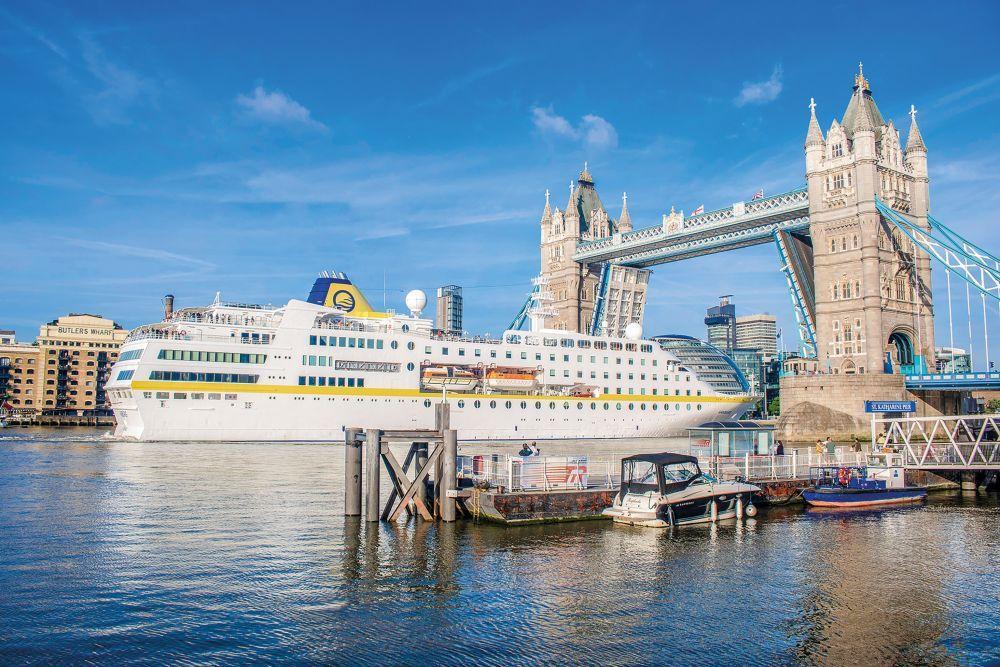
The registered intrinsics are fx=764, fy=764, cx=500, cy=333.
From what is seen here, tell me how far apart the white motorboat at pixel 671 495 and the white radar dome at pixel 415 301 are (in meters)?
41.5

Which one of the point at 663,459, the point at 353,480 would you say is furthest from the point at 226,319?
the point at 663,459

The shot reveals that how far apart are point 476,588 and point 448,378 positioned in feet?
151

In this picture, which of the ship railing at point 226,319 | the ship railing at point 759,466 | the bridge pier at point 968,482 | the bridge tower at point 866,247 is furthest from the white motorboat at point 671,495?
the bridge tower at point 866,247

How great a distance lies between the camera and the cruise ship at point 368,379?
53781mm

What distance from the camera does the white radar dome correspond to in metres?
66.8

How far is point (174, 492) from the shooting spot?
101 ft

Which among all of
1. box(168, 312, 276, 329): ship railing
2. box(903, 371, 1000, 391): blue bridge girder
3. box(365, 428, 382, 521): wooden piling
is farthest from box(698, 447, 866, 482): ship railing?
box(168, 312, 276, 329): ship railing

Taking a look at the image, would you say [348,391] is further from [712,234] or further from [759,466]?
[712,234]

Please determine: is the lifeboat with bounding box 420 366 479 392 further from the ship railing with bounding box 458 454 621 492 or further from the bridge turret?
the bridge turret

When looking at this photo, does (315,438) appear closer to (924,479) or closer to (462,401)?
(462,401)

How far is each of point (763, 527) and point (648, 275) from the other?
254 feet

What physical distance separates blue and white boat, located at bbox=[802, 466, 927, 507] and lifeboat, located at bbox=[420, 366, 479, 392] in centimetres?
3405

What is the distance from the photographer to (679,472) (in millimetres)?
26875

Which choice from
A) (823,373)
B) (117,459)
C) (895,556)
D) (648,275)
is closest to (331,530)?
(895,556)
